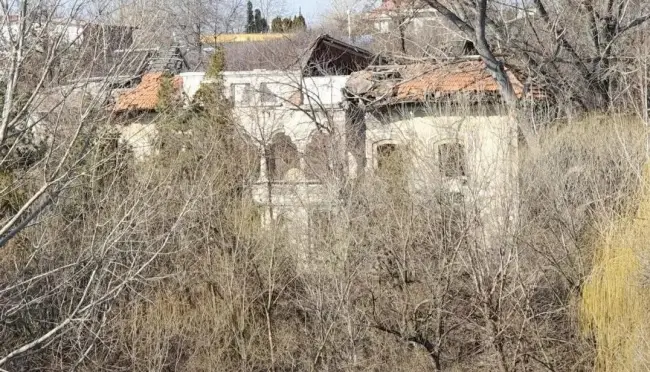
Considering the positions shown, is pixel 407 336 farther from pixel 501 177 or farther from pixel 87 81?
pixel 87 81

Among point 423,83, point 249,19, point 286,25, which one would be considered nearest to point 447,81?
point 423,83

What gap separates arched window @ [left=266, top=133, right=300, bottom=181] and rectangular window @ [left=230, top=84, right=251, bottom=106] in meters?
1.38

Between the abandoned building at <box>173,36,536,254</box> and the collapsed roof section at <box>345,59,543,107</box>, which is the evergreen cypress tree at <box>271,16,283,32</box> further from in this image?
the collapsed roof section at <box>345,59,543,107</box>

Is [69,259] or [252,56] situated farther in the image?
[252,56]

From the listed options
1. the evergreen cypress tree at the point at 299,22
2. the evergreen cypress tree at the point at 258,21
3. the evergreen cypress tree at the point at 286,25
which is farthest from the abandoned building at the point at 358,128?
the evergreen cypress tree at the point at 258,21

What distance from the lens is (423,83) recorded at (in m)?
17.1

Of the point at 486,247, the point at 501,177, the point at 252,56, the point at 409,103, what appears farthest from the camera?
the point at 252,56

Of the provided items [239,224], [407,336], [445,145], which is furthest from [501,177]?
[239,224]

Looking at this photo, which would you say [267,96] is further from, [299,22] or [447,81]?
[299,22]

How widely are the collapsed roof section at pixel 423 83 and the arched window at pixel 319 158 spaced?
191cm

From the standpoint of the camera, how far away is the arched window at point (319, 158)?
44.5 feet

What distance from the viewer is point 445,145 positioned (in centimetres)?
1243

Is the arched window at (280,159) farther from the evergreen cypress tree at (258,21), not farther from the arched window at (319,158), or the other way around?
the evergreen cypress tree at (258,21)

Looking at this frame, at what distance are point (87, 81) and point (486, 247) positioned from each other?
248 inches
